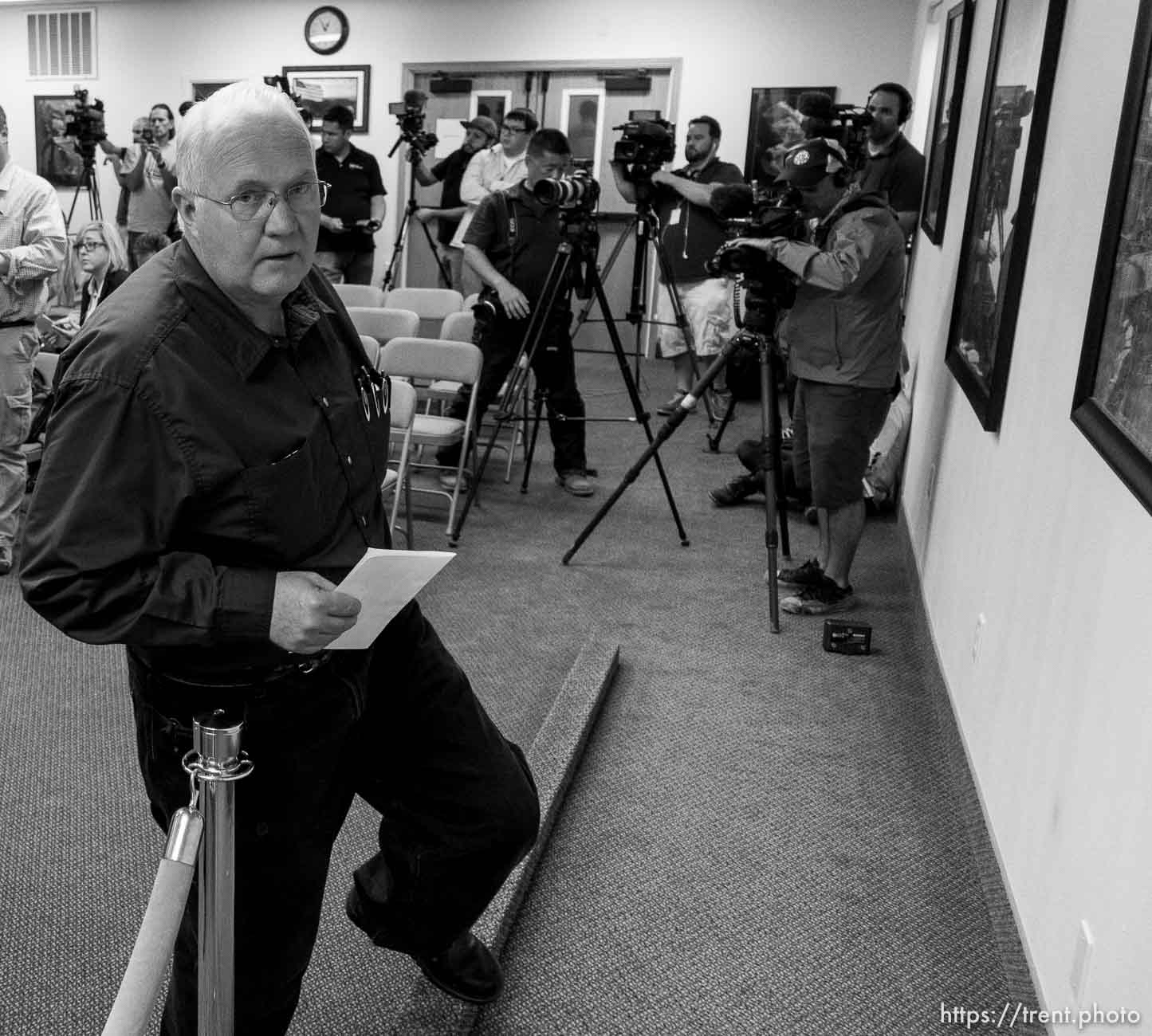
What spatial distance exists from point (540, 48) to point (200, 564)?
8854mm

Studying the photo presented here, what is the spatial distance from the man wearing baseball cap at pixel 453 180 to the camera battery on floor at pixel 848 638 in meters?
5.51

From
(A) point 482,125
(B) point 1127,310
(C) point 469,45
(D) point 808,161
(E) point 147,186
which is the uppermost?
(C) point 469,45

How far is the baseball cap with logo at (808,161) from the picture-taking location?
356cm

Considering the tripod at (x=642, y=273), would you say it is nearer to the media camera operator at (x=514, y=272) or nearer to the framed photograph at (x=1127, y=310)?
the media camera operator at (x=514, y=272)

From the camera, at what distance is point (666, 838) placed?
2.54 meters

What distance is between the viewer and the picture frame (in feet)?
8.89

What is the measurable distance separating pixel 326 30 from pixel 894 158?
6.01 meters

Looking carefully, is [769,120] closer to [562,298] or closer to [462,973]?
[562,298]

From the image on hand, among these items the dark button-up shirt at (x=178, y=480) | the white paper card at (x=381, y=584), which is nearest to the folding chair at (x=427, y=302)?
the dark button-up shirt at (x=178, y=480)

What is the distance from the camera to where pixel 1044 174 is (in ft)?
8.65

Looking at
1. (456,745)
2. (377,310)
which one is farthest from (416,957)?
(377,310)

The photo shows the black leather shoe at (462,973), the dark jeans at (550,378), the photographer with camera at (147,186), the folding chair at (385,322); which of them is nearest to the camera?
the black leather shoe at (462,973)

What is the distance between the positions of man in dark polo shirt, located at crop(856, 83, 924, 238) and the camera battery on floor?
2.81 meters

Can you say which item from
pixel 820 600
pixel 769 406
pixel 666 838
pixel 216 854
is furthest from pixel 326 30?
pixel 216 854
